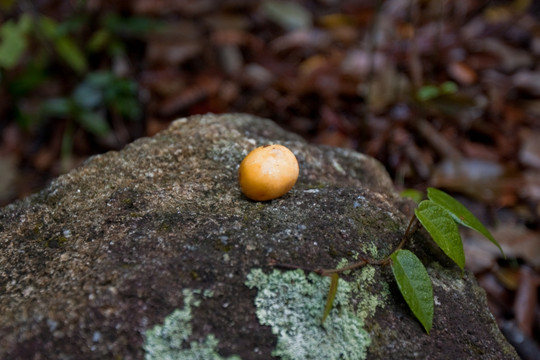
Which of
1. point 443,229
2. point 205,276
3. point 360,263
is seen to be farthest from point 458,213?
point 205,276

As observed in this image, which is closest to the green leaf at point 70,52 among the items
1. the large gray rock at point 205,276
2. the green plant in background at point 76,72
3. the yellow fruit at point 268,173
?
the green plant in background at point 76,72

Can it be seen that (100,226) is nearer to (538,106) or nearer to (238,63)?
(238,63)

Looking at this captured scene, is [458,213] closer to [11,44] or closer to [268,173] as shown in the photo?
[268,173]

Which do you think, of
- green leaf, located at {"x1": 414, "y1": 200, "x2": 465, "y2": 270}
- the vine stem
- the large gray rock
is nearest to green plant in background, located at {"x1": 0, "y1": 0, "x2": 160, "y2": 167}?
the large gray rock

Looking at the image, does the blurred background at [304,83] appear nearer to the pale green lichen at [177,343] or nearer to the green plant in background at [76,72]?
the green plant in background at [76,72]

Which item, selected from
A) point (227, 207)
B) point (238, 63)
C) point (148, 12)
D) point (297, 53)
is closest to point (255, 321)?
point (227, 207)

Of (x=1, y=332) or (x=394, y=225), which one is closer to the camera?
(x=1, y=332)

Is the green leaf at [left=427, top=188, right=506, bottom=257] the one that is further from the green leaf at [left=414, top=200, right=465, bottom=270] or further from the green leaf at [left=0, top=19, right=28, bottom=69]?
the green leaf at [left=0, top=19, right=28, bottom=69]
